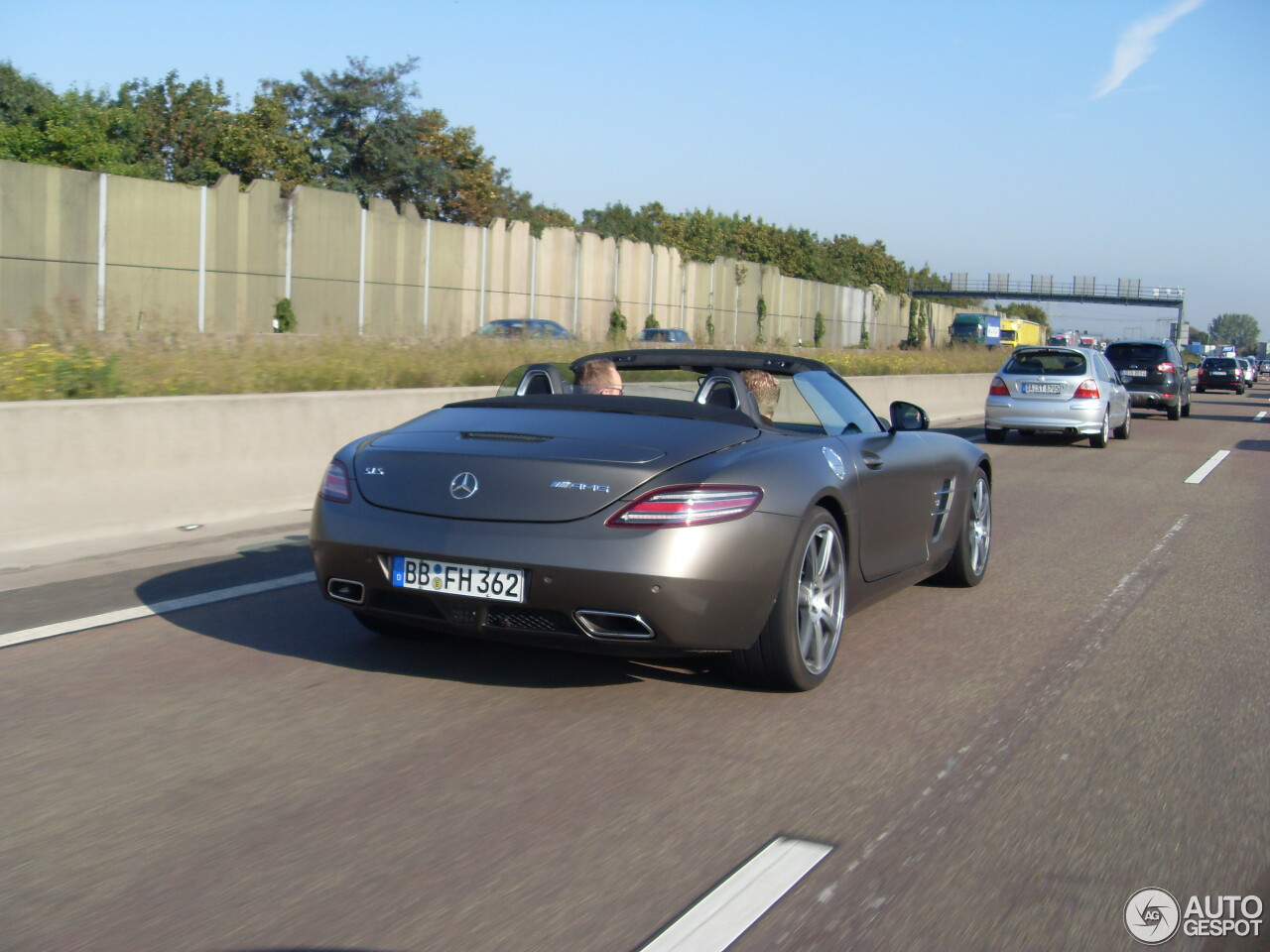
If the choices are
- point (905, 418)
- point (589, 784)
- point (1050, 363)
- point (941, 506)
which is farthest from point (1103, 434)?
point (589, 784)

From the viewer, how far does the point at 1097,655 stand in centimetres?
612

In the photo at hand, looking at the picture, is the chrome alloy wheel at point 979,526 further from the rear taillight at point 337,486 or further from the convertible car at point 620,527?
the rear taillight at point 337,486

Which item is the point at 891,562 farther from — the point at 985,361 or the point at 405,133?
the point at 405,133

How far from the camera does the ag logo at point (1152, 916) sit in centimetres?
320

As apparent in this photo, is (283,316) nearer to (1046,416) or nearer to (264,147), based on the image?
(1046,416)

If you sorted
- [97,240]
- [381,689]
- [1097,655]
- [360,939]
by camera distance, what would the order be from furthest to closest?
[97,240] → [1097,655] → [381,689] → [360,939]

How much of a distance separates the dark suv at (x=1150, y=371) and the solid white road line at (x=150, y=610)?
2514 cm

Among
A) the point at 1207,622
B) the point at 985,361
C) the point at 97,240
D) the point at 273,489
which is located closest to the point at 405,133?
the point at 985,361

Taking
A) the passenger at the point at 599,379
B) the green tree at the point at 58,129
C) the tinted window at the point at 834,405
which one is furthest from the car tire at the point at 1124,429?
the green tree at the point at 58,129

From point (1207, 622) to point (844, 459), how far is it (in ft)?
8.61

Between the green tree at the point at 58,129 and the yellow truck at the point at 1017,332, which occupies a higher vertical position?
the green tree at the point at 58,129

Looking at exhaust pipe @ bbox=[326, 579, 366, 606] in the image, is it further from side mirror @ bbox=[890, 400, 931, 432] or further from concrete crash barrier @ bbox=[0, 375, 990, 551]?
concrete crash barrier @ bbox=[0, 375, 990, 551]

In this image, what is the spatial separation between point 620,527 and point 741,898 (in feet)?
5.36

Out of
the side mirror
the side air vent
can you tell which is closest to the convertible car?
the side mirror
